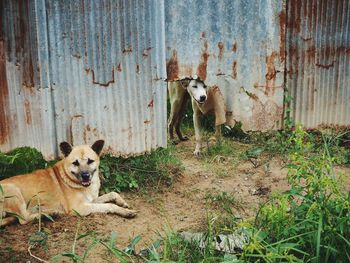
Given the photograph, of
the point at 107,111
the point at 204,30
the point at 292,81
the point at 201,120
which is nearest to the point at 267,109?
the point at 292,81

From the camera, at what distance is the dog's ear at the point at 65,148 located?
211 inches

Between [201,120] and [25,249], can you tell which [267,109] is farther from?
[25,249]

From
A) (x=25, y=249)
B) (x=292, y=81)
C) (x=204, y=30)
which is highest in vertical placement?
(x=204, y=30)

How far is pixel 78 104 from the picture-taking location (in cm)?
550

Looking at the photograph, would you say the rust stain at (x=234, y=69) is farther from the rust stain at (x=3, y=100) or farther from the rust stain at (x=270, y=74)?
the rust stain at (x=3, y=100)

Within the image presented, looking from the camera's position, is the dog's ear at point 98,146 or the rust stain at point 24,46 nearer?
the rust stain at point 24,46

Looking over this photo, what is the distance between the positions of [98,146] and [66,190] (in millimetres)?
597

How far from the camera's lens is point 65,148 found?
5.43 metres

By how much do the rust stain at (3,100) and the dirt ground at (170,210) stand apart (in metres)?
0.91

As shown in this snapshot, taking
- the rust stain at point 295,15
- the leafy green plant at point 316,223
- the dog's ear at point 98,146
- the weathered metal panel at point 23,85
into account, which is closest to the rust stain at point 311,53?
the rust stain at point 295,15

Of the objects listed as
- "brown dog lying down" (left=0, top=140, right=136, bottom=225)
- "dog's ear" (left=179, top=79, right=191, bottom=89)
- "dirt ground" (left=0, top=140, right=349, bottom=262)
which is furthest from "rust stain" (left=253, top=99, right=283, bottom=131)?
"brown dog lying down" (left=0, top=140, right=136, bottom=225)

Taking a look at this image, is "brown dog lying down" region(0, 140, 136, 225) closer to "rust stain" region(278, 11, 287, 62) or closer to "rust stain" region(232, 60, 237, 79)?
"rust stain" region(232, 60, 237, 79)

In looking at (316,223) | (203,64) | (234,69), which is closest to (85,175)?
(203,64)

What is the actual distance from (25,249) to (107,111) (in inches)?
65.1
